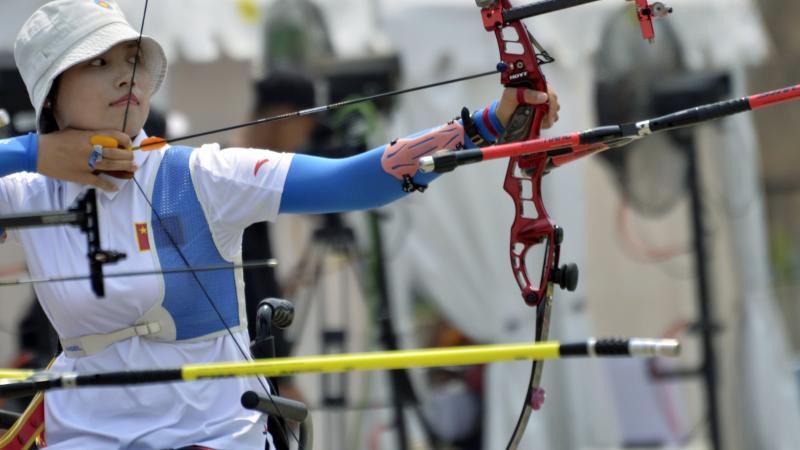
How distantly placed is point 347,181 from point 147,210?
1.13ft

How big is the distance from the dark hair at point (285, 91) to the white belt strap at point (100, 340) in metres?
3.02

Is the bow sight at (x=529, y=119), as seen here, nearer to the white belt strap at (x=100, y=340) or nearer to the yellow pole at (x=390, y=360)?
the yellow pole at (x=390, y=360)

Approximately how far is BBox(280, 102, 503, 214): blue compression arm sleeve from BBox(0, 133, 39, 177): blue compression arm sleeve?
439 millimetres

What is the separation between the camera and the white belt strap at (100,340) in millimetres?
2316

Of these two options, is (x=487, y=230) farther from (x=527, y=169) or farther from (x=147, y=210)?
(x=147, y=210)

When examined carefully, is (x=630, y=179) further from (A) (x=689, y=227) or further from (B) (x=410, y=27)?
(B) (x=410, y=27)

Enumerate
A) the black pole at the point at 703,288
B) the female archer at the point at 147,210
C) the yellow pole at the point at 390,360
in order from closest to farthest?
the yellow pole at the point at 390,360
the female archer at the point at 147,210
the black pole at the point at 703,288

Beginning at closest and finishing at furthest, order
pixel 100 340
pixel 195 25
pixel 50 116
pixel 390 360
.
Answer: pixel 390 360 → pixel 100 340 → pixel 50 116 → pixel 195 25

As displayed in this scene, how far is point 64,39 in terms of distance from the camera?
94.3 inches

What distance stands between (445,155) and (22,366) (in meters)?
2.47

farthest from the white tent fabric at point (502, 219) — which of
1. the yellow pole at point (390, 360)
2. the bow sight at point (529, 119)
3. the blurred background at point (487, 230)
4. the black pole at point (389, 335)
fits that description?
the yellow pole at point (390, 360)

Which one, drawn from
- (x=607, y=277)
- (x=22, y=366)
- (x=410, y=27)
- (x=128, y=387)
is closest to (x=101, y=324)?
(x=128, y=387)

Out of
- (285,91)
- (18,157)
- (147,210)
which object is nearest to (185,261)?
(147,210)

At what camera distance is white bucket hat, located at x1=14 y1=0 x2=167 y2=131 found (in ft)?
7.81
